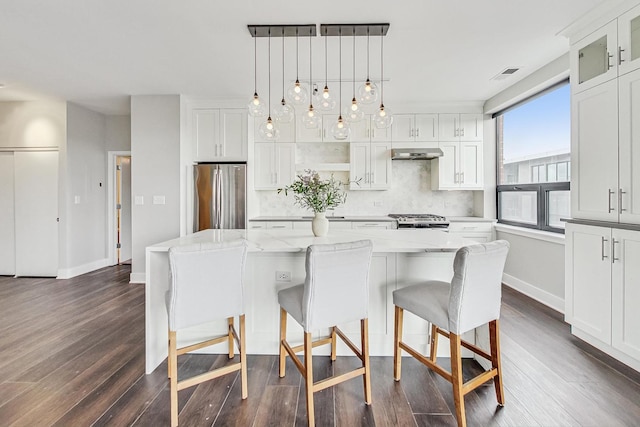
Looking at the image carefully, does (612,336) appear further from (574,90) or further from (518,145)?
(518,145)

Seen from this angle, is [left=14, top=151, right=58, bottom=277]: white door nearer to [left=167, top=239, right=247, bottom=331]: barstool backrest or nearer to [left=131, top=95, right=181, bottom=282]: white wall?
[left=131, top=95, right=181, bottom=282]: white wall

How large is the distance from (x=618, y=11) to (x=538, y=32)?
1.76 ft

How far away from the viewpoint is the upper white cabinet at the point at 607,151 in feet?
6.81

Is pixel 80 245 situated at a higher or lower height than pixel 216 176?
lower

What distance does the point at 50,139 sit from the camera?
448 cm

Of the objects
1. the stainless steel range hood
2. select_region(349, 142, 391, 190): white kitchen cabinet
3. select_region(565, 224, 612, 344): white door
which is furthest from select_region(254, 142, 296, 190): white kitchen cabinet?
select_region(565, 224, 612, 344): white door

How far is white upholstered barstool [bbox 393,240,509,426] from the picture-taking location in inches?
60.5

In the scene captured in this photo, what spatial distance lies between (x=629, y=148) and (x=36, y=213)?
7.09 meters

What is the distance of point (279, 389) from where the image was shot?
1864 mm

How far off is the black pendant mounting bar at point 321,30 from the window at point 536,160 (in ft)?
7.65

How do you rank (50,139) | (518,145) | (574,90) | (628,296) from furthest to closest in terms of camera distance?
(50,139), (518,145), (574,90), (628,296)

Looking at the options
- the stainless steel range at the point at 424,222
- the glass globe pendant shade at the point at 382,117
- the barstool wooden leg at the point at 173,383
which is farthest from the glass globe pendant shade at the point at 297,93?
the stainless steel range at the point at 424,222

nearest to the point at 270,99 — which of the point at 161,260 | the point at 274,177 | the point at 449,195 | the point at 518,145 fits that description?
the point at 274,177

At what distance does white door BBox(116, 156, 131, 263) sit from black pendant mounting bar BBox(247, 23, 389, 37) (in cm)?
419
